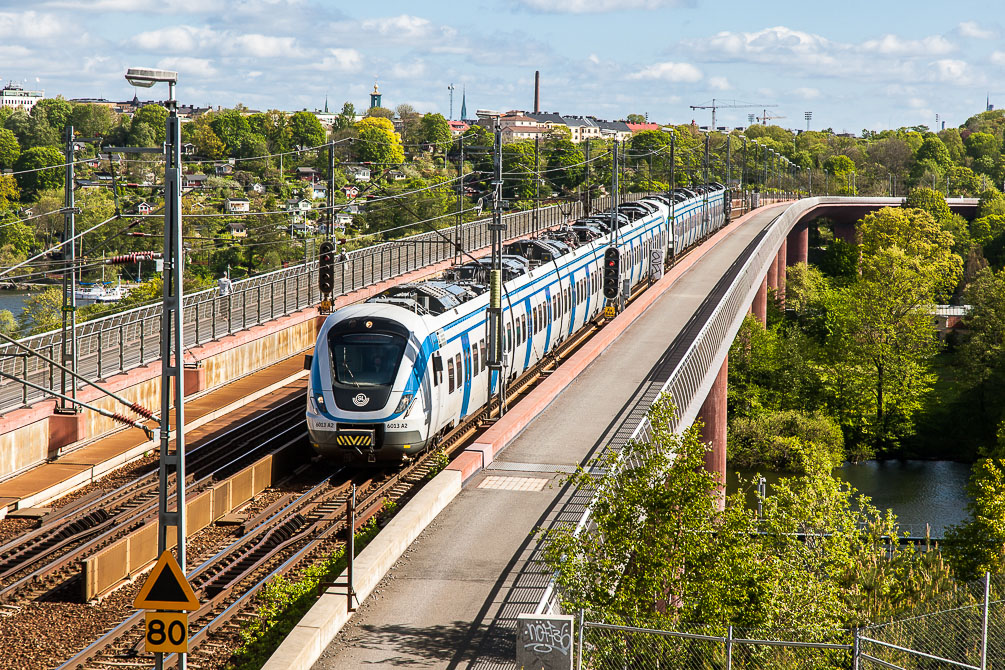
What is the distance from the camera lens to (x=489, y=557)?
1714 cm

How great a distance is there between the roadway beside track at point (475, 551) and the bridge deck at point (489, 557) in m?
0.02

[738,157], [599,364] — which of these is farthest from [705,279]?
[738,157]

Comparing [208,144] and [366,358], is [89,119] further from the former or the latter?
[366,358]

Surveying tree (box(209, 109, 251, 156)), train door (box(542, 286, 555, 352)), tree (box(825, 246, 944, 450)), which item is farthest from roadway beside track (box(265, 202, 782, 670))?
tree (box(209, 109, 251, 156))

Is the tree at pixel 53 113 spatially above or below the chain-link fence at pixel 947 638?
above

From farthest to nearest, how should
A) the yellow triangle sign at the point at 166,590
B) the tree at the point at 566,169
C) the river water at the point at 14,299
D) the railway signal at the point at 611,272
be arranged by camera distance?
1. the tree at the point at 566,169
2. the river water at the point at 14,299
3. the railway signal at the point at 611,272
4. the yellow triangle sign at the point at 166,590

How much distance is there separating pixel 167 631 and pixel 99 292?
299 feet

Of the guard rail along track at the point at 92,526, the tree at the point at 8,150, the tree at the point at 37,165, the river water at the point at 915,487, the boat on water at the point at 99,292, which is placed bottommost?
the river water at the point at 915,487

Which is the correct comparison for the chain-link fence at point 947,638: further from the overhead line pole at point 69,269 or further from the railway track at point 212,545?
the overhead line pole at point 69,269

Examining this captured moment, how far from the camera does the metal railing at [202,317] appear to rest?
2762 centimetres

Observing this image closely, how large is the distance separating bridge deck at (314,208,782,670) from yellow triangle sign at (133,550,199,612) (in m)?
2.64

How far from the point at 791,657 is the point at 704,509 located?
216 centimetres

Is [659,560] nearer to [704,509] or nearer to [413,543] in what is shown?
[704,509]

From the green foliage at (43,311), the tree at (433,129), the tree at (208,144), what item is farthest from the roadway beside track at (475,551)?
the tree at (433,129)
